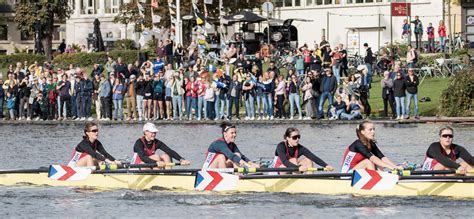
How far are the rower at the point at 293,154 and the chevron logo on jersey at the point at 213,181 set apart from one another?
115 centimetres

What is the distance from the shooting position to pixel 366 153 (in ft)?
A: 92.3

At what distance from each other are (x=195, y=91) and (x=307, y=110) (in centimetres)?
453

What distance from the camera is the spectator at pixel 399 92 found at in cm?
4756

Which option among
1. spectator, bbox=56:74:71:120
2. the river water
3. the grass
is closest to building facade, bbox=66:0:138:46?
the grass

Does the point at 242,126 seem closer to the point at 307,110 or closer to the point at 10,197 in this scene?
the point at 307,110

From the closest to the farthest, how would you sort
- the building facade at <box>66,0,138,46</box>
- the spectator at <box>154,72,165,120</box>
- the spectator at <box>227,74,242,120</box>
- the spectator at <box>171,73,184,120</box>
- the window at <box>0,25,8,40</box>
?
the spectator at <box>227,74,242,120</box>
the spectator at <box>171,73,184,120</box>
the spectator at <box>154,72,165,120</box>
the building facade at <box>66,0,138,46</box>
the window at <box>0,25,8,40</box>

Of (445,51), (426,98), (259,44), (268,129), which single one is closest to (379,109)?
(426,98)

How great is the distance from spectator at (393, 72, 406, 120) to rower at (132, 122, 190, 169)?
1802 centimetres

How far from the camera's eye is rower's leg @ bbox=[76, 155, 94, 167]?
31.6 meters

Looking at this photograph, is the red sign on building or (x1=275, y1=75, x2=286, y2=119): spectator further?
the red sign on building

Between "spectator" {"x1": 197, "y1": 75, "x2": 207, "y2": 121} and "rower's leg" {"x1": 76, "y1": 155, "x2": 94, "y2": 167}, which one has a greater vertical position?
"spectator" {"x1": 197, "y1": 75, "x2": 207, "y2": 121}

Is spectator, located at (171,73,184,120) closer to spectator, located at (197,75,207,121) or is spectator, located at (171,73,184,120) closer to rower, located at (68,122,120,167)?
spectator, located at (197,75,207,121)

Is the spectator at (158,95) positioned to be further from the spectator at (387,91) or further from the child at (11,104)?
the spectator at (387,91)

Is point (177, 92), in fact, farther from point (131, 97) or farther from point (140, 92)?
point (131, 97)
